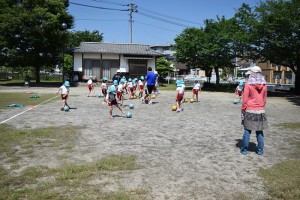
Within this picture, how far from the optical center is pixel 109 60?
35.7m

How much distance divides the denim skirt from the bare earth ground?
623mm

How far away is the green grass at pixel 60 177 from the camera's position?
4.32 m

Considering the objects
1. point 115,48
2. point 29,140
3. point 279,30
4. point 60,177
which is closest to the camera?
point 60,177

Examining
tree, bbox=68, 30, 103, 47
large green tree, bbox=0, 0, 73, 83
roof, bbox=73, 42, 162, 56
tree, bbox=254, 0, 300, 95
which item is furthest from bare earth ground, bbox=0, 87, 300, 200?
tree, bbox=68, 30, 103, 47

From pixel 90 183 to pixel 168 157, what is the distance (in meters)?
2.06

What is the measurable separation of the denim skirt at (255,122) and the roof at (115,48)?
2966cm

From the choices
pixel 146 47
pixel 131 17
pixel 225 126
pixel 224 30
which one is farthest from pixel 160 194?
pixel 131 17

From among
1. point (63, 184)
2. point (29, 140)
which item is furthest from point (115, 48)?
point (63, 184)

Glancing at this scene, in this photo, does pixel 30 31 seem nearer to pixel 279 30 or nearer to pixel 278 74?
pixel 279 30

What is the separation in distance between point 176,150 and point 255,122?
1842 mm

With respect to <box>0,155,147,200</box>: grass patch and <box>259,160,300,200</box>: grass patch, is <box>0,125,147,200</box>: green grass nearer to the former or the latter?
<box>0,155,147,200</box>: grass patch

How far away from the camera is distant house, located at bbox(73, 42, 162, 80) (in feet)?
114

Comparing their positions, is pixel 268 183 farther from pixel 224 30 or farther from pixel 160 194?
pixel 224 30

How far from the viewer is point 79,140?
25.2 feet
